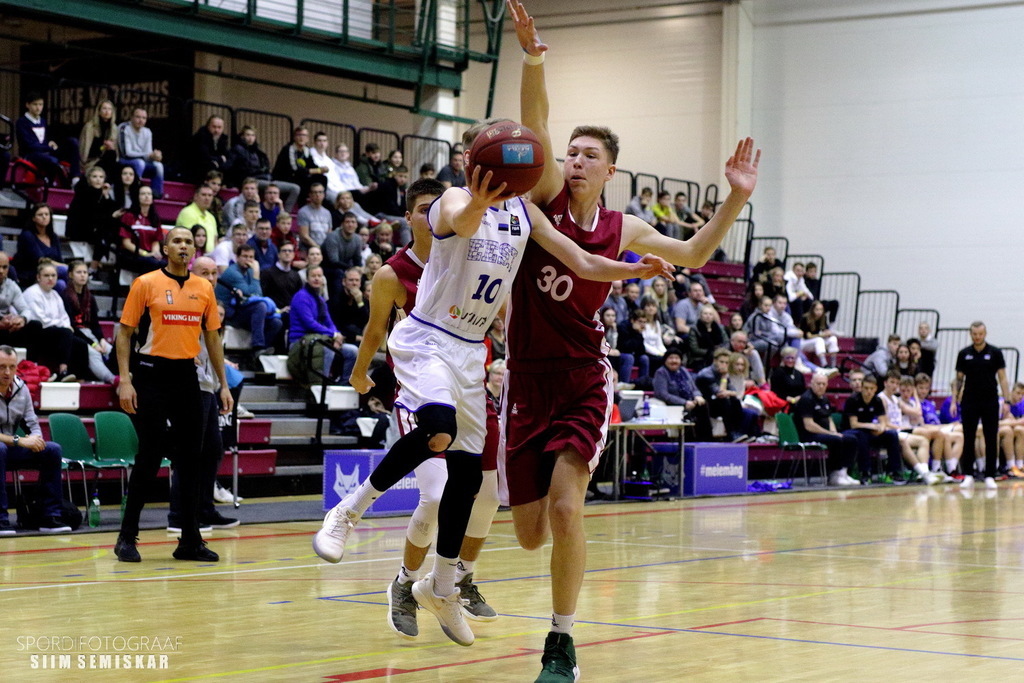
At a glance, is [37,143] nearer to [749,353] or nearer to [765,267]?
[749,353]

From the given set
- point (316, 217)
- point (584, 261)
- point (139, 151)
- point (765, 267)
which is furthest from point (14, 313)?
point (765, 267)

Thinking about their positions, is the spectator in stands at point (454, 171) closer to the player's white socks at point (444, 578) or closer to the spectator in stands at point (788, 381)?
the spectator in stands at point (788, 381)

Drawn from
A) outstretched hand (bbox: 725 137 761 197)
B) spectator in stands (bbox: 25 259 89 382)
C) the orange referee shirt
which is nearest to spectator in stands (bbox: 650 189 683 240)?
spectator in stands (bbox: 25 259 89 382)

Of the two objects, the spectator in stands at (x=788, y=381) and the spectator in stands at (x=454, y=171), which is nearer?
the spectator in stands at (x=788, y=381)

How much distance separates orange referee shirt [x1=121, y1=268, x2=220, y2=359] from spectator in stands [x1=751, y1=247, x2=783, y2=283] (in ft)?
48.0

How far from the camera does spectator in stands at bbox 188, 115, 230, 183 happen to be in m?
16.9

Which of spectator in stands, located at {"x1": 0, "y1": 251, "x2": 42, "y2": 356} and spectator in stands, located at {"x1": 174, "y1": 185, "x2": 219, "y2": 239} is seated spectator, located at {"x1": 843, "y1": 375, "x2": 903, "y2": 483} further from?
spectator in stands, located at {"x1": 0, "y1": 251, "x2": 42, "y2": 356}

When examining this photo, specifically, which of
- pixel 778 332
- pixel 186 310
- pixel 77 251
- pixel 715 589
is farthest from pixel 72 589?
pixel 778 332

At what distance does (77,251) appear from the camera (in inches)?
567

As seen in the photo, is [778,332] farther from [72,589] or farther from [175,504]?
[72,589]

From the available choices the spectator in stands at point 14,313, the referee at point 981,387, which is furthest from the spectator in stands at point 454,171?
the spectator in stands at point 14,313

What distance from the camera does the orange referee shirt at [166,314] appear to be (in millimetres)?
8031

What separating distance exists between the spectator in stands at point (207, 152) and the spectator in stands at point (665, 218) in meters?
8.02

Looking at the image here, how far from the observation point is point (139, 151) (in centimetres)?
1589
